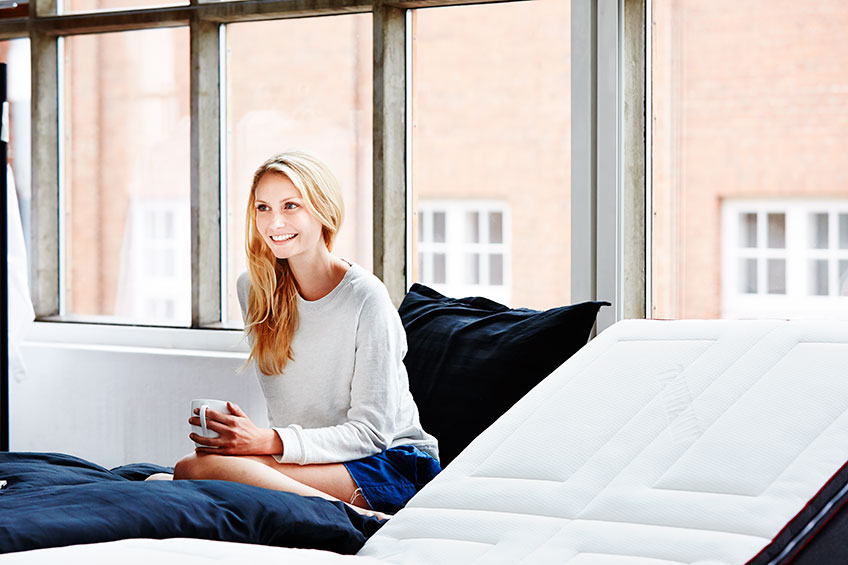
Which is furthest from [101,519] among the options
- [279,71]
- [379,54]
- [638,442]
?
[279,71]

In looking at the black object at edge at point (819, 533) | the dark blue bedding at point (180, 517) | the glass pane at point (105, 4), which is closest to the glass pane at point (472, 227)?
the glass pane at point (105, 4)

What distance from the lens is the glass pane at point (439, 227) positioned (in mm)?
3488

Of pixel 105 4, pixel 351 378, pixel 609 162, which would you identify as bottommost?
pixel 351 378

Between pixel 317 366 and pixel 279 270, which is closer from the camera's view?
pixel 317 366

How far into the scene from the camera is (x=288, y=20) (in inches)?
145

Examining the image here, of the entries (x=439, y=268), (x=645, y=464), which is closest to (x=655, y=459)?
(x=645, y=464)

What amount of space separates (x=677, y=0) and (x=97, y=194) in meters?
2.45

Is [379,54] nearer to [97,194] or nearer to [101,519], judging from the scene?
[97,194]

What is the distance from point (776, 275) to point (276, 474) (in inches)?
71.2

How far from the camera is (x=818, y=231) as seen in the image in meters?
2.96

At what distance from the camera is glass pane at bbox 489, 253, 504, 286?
133 inches

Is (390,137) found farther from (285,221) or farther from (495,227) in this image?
(285,221)

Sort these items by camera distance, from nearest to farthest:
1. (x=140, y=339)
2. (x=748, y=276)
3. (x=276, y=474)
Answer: (x=276, y=474) < (x=748, y=276) < (x=140, y=339)

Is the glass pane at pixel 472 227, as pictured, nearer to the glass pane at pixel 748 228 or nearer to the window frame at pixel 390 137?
the window frame at pixel 390 137
